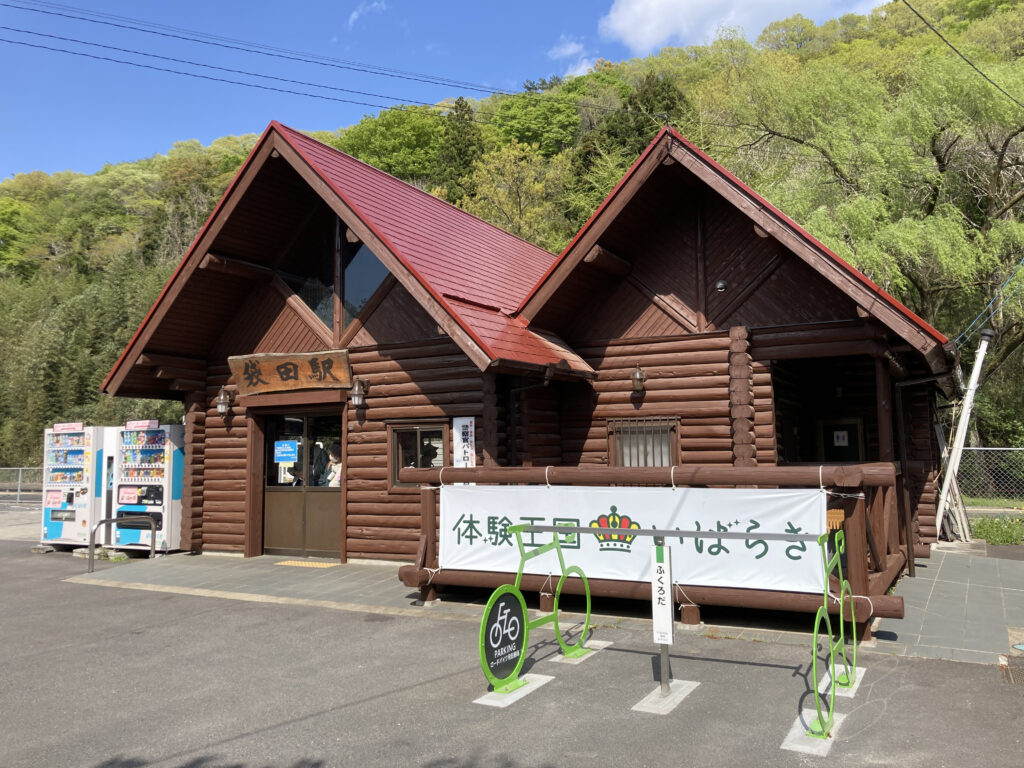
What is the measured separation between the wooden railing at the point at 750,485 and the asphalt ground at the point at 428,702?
1.38 feet

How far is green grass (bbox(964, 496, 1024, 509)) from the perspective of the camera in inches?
822

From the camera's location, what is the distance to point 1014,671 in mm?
6273

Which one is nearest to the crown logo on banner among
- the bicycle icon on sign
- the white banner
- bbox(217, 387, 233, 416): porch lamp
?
the white banner

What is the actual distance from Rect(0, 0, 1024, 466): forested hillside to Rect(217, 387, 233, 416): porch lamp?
29.5 ft

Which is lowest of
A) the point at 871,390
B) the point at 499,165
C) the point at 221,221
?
the point at 871,390

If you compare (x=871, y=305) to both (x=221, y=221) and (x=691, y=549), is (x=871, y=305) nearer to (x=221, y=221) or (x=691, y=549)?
(x=691, y=549)

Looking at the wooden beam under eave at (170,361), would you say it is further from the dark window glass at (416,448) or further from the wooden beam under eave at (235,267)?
the dark window glass at (416,448)

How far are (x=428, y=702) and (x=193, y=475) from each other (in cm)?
970

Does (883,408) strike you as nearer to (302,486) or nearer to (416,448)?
(416,448)

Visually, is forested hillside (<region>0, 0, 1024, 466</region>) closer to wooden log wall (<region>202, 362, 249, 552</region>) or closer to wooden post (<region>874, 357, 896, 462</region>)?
wooden post (<region>874, 357, 896, 462</region>)

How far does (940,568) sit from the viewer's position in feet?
37.0

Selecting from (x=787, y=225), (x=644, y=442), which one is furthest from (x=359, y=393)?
(x=787, y=225)

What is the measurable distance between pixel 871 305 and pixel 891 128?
1470 centimetres

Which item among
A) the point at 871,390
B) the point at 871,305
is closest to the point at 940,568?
the point at 871,390
